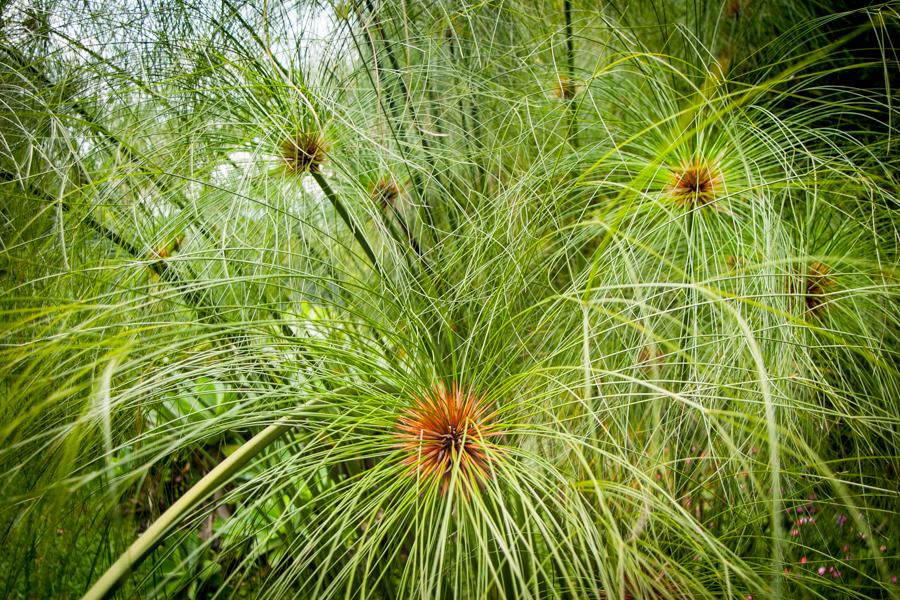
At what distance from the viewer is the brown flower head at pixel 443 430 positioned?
1.94ft

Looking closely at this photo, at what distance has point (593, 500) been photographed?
733mm

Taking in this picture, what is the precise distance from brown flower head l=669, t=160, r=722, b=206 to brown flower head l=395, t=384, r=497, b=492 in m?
0.41

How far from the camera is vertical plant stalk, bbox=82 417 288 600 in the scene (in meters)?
0.39

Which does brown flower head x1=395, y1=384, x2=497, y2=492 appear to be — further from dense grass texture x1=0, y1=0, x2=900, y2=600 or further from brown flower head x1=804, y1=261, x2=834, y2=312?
brown flower head x1=804, y1=261, x2=834, y2=312

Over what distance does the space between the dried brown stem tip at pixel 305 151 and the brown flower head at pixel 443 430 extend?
0.41 meters

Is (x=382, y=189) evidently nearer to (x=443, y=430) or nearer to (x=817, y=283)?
(x=443, y=430)

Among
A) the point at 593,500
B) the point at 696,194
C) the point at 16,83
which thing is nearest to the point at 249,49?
the point at 16,83

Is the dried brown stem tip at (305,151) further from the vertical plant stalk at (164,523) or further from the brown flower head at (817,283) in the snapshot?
the brown flower head at (817,283)

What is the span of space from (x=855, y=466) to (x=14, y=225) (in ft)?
4.76

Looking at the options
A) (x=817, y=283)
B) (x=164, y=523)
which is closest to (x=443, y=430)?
(x=164, y=523)

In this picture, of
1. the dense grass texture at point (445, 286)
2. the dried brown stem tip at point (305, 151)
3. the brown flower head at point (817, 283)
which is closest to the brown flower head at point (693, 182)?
the dense grass texture at point (445, 286)

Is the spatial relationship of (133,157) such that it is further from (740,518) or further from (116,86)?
(740,518)

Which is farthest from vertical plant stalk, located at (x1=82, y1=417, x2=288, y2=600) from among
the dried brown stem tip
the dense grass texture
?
the dried brown stem tip

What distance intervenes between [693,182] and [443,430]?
0.49 metres
